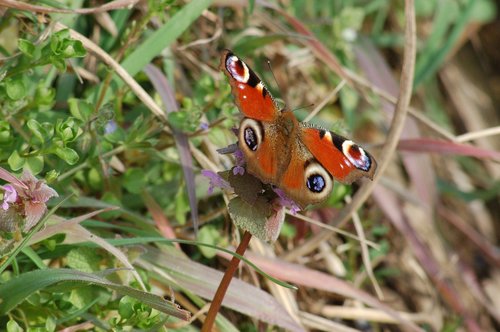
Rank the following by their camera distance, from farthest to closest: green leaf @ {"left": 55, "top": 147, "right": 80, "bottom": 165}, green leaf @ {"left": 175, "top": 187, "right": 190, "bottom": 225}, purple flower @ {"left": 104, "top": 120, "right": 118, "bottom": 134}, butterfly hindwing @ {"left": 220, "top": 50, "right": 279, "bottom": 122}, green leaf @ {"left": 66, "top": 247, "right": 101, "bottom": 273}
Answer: green leaf @ {"left": 175, "top": 187, "right": 190, "bottom": 225} → purple flower @ {"left": 104, "top": 120, "right": 118, "bottom": 134} → green leaf @ {"left": 66, "top": 247, "right": 101, "bottom": 273} → green leaf @ {"left": 55, "top": 147, "right": 80, "bottom": 165} → butterfly hindwing @ {"left": 220, "top": 50, "right": 279, "bottom": 122}

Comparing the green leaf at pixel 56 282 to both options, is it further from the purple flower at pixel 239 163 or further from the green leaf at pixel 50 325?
the purple flower at pixel 239 163

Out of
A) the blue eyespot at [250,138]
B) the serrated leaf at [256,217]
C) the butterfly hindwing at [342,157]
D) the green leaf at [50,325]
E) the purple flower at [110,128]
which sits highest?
the butterfly hindwing at [342,157]

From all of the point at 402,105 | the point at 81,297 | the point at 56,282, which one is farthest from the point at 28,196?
the point at 402,105

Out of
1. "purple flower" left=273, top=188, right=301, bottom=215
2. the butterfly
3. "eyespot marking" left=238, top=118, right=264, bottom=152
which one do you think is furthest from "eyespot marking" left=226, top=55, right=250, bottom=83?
"purple flower" left=273, top=188, right=301, bottom=215

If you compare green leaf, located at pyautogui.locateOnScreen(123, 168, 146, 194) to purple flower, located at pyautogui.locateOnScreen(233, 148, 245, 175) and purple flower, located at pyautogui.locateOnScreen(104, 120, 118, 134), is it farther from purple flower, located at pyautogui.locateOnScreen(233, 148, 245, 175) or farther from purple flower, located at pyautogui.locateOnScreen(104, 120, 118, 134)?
purple flower, located at pyautogui.locateOnScreen(233, 148, 245, 175)

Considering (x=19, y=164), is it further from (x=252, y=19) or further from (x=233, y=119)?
(x=252, y=19)

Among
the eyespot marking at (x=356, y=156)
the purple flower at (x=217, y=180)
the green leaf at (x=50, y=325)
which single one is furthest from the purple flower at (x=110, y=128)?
the eyespot marking at (x=356, y=156)

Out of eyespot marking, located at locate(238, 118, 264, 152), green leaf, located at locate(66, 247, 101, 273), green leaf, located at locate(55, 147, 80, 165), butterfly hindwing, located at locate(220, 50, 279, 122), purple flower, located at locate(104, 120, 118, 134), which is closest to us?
eyespot marking, located at locate(238, 118, 264, 152)

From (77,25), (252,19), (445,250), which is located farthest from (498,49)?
(77,25)
